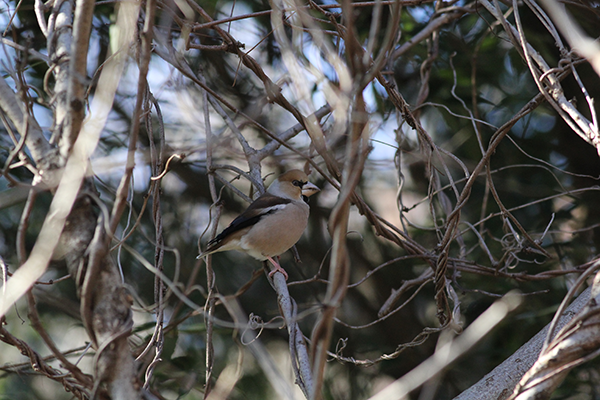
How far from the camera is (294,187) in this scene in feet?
15.8

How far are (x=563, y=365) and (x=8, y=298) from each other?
1618 millimetres

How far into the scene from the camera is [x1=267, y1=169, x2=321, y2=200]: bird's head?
4746 millimetres

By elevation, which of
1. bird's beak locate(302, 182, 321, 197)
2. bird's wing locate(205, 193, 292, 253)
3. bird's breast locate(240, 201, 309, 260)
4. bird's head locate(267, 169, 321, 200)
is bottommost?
bird's breast locate(240, 201, 309, 260)

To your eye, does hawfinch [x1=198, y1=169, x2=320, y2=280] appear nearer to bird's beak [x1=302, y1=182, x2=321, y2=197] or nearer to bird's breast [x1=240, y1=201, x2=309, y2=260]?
bird's breast [x1=240, y1=201, x2=309, y2=260]

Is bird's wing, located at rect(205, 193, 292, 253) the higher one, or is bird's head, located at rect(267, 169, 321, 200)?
bird's head, located at rect(267, 169, 321, 200)

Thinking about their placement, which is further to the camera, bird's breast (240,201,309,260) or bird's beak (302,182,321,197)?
bird's beak (302,182,321,197)

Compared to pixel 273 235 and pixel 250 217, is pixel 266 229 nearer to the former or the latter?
pixel 273 235

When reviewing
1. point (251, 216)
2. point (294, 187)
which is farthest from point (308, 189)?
point (251, 216)

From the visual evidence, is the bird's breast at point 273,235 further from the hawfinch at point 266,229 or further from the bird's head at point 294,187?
the bird's head at point 294,187

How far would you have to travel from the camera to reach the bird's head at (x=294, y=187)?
4746mm

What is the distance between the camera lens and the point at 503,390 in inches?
92.6

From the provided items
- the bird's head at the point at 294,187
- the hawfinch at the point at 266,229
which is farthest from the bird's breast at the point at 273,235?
the bird's head at the point at 294,187

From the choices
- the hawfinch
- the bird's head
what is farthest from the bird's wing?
the bird's head

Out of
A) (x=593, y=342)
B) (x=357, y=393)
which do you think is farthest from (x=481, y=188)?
(x=593, y=342)
